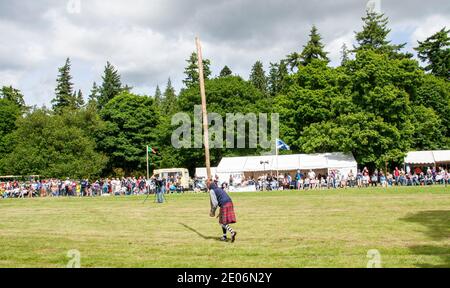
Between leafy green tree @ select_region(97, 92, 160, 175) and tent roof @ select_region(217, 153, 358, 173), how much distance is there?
1813 centimetres

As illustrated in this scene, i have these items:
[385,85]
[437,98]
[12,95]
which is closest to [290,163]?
[385,85]

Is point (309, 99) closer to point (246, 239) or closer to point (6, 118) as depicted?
point (246, 239)

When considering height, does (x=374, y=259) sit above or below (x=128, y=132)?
below

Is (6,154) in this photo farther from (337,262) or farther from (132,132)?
(337,262)

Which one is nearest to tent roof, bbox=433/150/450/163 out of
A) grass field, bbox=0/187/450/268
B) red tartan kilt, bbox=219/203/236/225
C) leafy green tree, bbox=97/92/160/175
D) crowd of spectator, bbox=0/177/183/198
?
crowd of spectator, bbox=0/177/183/198

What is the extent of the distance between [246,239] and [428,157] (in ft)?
108

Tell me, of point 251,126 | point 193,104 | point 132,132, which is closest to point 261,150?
point 251,126

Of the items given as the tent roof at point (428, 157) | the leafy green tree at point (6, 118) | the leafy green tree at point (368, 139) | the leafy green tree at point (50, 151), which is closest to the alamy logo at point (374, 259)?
the leafy green tree at point (368, 139)

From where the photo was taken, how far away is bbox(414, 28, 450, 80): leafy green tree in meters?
54.3

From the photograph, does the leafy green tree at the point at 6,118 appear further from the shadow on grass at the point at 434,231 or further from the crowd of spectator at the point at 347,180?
the shadow on grass at the point at 434,231

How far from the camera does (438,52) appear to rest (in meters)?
54.7

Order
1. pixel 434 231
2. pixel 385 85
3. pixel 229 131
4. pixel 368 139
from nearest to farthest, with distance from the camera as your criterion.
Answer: pixel 434 231, pixel 368 139, pixel 385 85, pixel 229 131

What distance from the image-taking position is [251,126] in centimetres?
4856

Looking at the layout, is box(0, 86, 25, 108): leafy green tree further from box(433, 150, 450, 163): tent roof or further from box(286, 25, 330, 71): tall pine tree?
box(433, 150, 450, 163): tent roof
